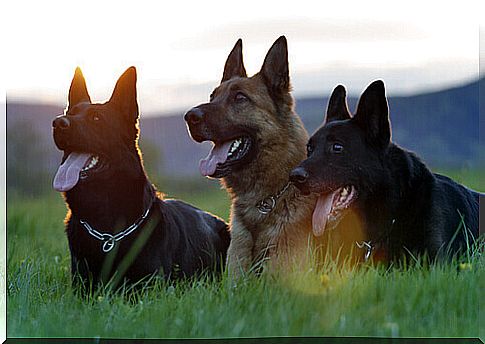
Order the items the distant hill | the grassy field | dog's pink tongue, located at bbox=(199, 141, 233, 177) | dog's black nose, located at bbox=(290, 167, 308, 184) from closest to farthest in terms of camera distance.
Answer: the grassy field < dog's black nose, located at bbox=(290, 167, 308, 184) < dog's pink tongue, located at bbox=(199, 141, 233, 177) < the distant hill

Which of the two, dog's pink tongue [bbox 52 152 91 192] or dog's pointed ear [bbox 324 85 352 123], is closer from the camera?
dog's pink tongue [bbox 52 152 91 192]

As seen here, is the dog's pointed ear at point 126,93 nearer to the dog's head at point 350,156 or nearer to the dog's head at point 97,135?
the dog's head at point 97,135

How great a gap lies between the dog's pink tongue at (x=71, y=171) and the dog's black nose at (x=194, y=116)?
0.61 m

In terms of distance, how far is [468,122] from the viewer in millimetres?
4590

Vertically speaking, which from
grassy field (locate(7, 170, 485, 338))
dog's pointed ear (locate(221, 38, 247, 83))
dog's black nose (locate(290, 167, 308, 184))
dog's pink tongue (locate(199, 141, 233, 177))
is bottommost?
grassy field (locate(7, 170, 485, 338))

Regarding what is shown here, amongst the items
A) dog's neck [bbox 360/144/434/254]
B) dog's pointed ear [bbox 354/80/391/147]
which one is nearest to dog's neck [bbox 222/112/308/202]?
dog's pointed ear [bbox 354/80/391/147]

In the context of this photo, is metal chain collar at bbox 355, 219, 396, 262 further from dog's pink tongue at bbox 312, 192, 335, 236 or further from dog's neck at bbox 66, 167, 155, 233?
dog's neck at bbox 66, 167, 155, 233

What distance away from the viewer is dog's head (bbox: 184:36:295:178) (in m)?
4.43

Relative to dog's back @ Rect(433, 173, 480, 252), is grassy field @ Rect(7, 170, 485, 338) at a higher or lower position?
lower

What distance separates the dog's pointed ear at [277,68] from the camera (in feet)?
14.5

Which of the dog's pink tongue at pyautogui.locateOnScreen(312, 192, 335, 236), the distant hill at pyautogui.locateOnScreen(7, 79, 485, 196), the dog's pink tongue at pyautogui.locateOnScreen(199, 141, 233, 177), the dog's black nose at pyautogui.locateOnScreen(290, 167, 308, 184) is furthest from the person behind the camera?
the distant hill at pyautogui.locateOnScreen(7, 79, 485, 196)

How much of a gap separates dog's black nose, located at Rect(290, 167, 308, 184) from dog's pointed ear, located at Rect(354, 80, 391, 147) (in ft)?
1.50

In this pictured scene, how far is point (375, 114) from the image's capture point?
14.2 feet

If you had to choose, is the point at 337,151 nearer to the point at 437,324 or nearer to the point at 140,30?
Result: the point at 437,324
